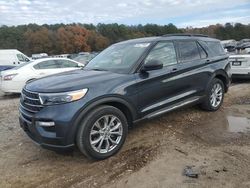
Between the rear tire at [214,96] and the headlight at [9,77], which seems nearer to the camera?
the rear tire at [214,96]

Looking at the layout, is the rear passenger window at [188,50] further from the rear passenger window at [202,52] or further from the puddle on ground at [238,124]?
the puddle on ground at [238,124]

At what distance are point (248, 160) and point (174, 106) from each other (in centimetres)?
178

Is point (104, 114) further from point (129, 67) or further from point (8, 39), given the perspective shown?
point (8, 39)

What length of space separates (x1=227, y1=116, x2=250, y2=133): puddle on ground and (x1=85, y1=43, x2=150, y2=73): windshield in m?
2.28

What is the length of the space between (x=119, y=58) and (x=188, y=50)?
161 cm

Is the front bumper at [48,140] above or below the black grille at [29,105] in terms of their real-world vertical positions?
below

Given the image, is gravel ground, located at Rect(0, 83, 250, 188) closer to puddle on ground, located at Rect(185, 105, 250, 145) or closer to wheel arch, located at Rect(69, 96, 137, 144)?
puddle on ground, located at Rect(185, 105, 250, 145)

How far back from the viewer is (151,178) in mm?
4070

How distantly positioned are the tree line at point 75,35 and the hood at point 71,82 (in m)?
70.6

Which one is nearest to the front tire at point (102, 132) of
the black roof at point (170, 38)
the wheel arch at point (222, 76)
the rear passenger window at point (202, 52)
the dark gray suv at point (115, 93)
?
the dark gray suv at point (115, 93)

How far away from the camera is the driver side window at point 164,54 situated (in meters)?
5.56

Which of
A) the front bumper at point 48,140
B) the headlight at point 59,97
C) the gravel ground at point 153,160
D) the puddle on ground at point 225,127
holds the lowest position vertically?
the gravel ground at point 153,160

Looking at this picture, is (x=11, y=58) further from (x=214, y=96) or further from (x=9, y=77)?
(x=214, y=96)

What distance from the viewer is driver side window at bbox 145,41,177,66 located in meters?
5.56
